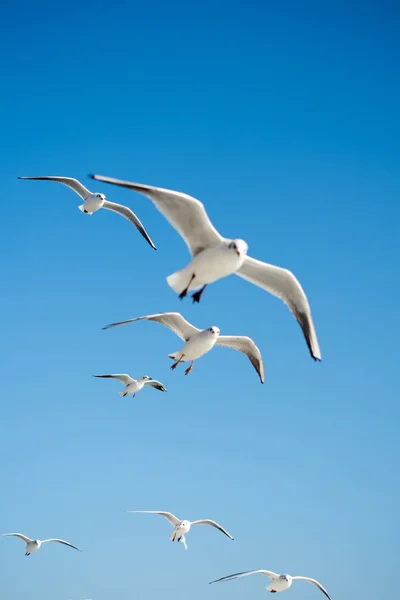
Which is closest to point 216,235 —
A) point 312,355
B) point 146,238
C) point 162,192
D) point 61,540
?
point 162,192

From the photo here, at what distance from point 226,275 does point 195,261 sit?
71 cm

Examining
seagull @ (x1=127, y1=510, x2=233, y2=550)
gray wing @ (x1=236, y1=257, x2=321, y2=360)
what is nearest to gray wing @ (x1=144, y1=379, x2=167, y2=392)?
seagull @ (x1=127, y1=510, x2=233, y2=550)

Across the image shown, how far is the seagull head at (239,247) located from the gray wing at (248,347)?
19.7 ft

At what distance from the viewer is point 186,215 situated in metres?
13.7

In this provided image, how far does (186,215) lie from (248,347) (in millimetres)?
6897

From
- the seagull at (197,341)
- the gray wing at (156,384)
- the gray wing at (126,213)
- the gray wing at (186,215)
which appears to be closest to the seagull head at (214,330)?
the seagull at (197,341)

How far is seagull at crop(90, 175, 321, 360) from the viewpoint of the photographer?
44.0 feet

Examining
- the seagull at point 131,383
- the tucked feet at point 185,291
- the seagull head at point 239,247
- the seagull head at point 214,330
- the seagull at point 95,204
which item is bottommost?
the tucked feet at point 185,291

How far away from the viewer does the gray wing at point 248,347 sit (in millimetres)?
19672

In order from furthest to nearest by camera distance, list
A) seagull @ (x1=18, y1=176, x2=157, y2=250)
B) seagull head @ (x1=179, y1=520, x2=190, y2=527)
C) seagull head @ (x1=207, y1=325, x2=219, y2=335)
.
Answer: seagull head @ (x1=179, y1=520, x2=190, y2=527) < seagull @ (x1=18, y1=176, x2=157, y2=250) < seagull head @ (x1=207, y1=325, x2=219, y2=335)

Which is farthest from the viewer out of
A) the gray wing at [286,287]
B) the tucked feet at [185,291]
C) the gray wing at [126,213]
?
the gray wing at [126,213]

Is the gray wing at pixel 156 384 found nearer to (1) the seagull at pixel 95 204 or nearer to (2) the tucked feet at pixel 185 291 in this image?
(1) the seagull at pixel 95 204

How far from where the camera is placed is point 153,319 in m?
19.8

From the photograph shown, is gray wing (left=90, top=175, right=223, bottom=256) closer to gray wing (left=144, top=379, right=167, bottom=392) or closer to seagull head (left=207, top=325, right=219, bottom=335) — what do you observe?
seagull head (left=207, top=325, right=219, bottom=335)
